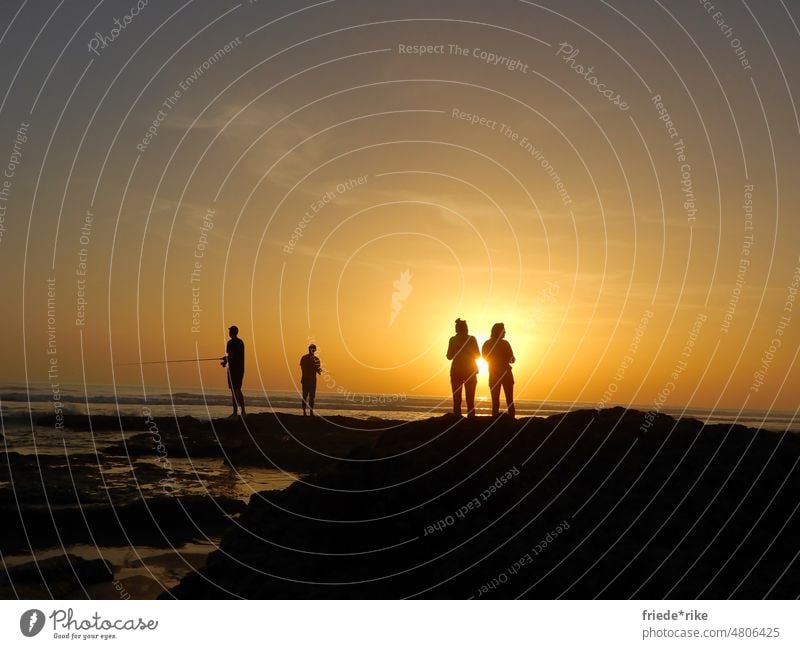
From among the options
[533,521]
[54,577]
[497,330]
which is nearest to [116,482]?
[54,577]

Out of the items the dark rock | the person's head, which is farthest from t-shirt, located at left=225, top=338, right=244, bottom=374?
the dark rock

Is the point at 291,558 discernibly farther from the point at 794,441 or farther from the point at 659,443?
the point at 794,441

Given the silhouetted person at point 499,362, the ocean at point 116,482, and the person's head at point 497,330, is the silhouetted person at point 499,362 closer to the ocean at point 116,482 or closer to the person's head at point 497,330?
the person's head at point 497,330

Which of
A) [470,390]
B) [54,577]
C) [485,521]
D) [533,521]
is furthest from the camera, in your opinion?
[470,390]

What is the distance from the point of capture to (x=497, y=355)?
60.5 ft

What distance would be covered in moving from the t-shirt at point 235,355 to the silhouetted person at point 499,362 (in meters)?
8.97

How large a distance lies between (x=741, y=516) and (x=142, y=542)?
11132 mm

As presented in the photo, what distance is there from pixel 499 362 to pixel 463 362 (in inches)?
36.0

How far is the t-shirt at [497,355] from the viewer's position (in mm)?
18328

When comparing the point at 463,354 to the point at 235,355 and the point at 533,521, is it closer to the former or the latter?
the point at 533,521

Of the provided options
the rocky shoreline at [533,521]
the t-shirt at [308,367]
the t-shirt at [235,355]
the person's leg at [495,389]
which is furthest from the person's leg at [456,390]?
the t-shirt at [308,367]

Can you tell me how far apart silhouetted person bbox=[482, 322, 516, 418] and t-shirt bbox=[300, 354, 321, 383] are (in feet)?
33.7

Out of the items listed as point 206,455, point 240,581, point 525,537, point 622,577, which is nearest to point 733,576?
point 622,577

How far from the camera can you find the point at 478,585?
11.4 m
